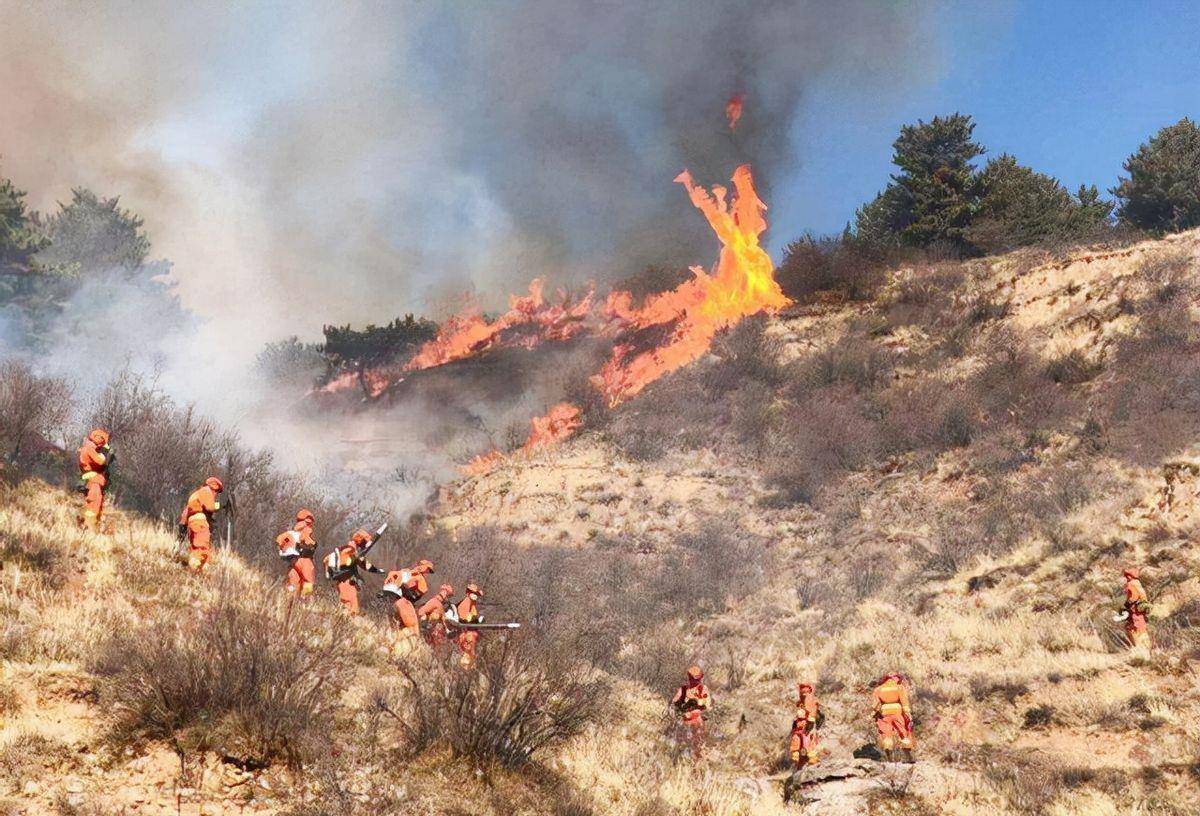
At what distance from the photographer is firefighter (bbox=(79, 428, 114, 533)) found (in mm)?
11094

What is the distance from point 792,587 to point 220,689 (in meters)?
16.6

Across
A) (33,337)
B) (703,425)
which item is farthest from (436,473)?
(33,337)

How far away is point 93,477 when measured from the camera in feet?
36.7

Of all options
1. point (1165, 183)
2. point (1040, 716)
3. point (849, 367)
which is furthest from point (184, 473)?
point (1165, 183)

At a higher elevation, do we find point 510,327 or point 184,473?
point 510,327

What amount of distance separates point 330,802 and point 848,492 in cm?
2196

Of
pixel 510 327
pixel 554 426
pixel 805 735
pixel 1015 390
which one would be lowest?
pixel 805 735

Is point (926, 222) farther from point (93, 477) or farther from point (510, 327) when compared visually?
point (93, 477)

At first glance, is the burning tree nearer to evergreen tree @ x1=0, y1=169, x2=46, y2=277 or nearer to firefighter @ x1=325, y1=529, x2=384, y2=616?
evergreen tree @ x1=0, y1=169, x2=46, y2=277

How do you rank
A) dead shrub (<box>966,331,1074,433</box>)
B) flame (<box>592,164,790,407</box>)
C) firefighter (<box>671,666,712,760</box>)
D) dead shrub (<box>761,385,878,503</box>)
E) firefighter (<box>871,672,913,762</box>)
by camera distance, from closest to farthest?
firefighter (<box>871,672,913,762</box>) → firefighter (<box>671,666,712,760</box>) → dead shrub (<box>966,331,1074,433</box>) → dead shrub (<box>761,385,878,503</box>) → flame (<box>592,164,790,407</box>)

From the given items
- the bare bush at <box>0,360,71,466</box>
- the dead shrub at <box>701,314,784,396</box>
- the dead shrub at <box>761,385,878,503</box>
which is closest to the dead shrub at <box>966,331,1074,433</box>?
the dead shrub at <box>761,385,878,503</box>

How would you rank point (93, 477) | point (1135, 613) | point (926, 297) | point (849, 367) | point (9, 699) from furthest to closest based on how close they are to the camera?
1. point (926, 297)
2. point (849, 367)
3. point (1135, 613)
4. point (93, 477)
5. point (9, 699)

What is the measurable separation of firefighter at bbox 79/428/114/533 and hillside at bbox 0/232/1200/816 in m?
0.37

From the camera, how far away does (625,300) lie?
143 ft
